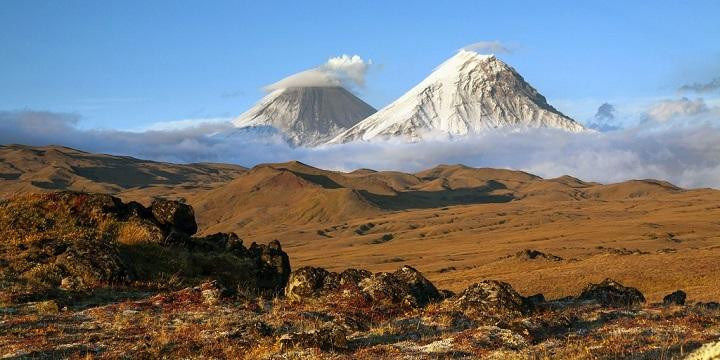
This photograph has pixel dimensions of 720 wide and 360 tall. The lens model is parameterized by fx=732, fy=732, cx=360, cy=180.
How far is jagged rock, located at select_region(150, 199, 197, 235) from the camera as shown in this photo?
27984mm

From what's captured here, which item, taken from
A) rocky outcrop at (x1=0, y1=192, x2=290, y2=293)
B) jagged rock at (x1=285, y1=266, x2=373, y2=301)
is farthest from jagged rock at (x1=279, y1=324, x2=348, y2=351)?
rocky outcrop at (x1=0, y1=192, x2=290, y2=293)

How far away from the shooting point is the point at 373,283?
19297mm

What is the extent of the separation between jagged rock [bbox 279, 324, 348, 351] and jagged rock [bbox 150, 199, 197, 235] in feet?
48.0

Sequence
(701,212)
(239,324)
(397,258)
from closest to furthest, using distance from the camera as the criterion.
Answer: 1. (239,324)
2. (397,258)
3. (701,212)

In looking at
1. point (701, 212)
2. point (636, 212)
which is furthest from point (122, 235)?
point (636, 212)

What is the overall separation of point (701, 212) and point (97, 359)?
182340 millimetres

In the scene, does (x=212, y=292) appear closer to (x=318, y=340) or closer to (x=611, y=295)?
(x=318, y=340)

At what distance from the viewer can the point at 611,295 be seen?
20094 millimetres

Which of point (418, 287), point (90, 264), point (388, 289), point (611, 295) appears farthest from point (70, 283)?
point (611, 295)

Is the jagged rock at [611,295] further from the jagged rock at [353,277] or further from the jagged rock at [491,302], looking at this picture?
the jagged rock at [353,277]

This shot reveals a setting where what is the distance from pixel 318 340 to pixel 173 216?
1568 centimetres

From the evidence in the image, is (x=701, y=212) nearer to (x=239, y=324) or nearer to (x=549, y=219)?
(x=549, y=219)

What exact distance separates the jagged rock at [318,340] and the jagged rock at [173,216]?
14.6 metres

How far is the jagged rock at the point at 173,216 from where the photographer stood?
27984 millimetres
